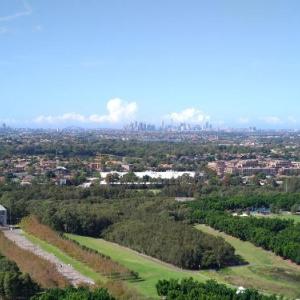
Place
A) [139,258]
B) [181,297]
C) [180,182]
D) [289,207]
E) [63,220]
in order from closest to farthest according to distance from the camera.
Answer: [181,297] < [139,258] < [63,220] < [289,207] < [180,182]

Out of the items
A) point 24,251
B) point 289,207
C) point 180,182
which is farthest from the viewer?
point 180,182

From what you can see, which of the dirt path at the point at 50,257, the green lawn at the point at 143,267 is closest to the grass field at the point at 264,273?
the green lawn at the point at 143,267

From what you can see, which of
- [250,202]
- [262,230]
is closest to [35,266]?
[262,230]

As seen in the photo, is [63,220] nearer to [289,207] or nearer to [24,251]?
[24,251]

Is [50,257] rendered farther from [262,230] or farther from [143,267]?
[262,230]

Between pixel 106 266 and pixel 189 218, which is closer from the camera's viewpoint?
pixel 106 266

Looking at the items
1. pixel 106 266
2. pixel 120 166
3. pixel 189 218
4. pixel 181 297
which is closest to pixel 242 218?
pixel 189 218

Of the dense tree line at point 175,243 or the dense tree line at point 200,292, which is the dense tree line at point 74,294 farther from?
the dense tree line at point 175,243
